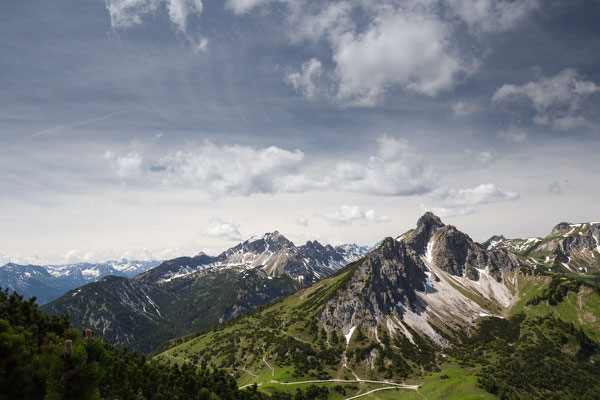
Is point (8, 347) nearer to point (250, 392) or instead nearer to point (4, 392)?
point (4, 392)

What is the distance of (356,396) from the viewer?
200m

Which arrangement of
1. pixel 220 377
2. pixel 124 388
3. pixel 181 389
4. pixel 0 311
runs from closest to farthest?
pixel 124 388, pixel 0 311, pixel 181 389, pixel 220 377

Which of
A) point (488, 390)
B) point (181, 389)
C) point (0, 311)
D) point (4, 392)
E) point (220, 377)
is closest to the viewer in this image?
point (4, 392)

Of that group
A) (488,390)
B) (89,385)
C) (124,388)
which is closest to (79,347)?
(89,385)

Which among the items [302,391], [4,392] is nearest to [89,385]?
[4,392]

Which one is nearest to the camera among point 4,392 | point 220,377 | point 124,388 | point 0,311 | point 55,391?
point 55,391

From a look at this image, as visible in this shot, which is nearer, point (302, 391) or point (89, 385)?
point (89, 385)

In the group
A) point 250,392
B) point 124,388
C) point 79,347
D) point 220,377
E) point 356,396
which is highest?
point 79,347

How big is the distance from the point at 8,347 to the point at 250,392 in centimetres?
5491

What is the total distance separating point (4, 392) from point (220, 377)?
50.2 meters

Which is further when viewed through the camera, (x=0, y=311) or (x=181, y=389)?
(x=181, y=389)

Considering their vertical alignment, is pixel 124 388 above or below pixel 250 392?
above

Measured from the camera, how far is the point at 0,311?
42.7 meters

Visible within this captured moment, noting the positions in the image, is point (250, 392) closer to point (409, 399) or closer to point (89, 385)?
point (89, 385)
